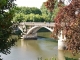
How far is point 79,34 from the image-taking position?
5.41 meters

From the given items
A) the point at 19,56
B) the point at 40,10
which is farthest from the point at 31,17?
the point at 19,56

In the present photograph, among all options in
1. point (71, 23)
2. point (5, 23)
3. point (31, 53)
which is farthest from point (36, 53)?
point (5, 23)

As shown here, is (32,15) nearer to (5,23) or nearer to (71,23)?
(71,23)

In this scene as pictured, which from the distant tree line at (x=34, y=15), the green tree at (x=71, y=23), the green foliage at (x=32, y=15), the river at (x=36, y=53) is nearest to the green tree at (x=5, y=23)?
the green tree at (x=71, y=23)

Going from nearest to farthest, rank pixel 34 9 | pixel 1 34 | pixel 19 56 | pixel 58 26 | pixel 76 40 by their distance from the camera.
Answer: pixel 1 34
pixel 76 40
pixel 58 26
pixel 19 56
pixel 34 9

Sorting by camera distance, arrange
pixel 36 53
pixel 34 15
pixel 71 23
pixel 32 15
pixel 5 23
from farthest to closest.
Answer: pixel 34 15 → pixel 32 15 → pixel 36 53 → pixel 71 23 → pixel 5 23

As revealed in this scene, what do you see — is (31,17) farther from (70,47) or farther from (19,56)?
(70,47)

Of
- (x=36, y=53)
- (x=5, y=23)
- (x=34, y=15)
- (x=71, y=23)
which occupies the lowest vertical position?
(x=36, y=53)

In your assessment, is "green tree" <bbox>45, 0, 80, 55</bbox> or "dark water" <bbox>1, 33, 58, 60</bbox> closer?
"green tree" <bbox>45, 0, 80, 55</bbox>

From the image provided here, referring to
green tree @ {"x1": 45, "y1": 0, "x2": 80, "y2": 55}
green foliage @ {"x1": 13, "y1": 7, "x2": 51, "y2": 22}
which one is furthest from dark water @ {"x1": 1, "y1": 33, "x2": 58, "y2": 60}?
green foliage @ {"x1": 13, "y1": 7, "x2": 51, "y2": 22}

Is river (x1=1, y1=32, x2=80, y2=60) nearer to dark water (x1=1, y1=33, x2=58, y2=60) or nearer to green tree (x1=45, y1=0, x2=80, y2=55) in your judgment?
dark water (x1=1, y1=33, x2=58, y2=60)

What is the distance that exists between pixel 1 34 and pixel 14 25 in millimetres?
540

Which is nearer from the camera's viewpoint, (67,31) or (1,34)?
(1,34)

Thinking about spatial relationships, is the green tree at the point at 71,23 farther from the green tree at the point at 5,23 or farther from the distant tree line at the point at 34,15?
the distant tree line at the point at 34,15
